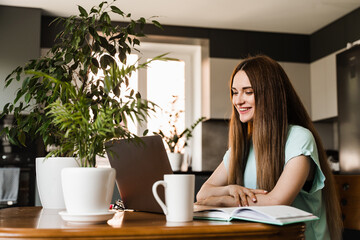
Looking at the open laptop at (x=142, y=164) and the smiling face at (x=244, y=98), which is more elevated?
the smiling face at (x=244, y=98)

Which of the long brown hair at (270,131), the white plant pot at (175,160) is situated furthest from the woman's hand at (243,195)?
the white plant pot at (175,160)

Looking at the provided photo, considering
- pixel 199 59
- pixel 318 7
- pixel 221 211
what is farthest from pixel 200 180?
pixel 221 211

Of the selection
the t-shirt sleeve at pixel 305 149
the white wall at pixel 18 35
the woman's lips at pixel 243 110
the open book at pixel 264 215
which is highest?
the white wall at pixel 18 35

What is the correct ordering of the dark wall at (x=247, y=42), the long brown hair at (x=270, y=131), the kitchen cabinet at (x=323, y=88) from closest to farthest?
the long brown hair at (x=270, y=131), the kitchen cabinet at (x=323, y=88), the dark wall at (x=247, y=42)

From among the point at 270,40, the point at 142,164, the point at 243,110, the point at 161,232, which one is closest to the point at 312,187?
the point at 243,110

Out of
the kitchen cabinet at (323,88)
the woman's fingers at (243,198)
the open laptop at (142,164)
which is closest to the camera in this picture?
the open laptop at (142,164)

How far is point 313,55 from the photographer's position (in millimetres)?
5281

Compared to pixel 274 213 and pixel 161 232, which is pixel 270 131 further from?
pixel 161 232

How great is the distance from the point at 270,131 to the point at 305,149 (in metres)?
0.16

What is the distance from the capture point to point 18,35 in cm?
444

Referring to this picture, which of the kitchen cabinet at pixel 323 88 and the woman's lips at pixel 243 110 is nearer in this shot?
the woman's lips at pixel 243 110

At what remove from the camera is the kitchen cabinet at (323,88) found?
4.81m

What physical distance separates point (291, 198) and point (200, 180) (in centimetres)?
275

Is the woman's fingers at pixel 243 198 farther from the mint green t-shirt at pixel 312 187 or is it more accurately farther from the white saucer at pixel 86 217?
the white saucer at pixel 86 217
